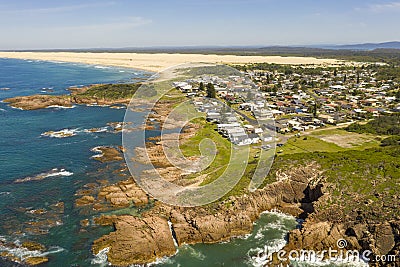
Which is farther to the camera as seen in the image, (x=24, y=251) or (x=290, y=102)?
(x=290, y=102)

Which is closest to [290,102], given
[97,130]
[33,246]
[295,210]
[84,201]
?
[97,130]

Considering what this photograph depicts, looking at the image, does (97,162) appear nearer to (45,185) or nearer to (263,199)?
(45,185)

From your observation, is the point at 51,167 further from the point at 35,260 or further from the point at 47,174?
the point at 35,260

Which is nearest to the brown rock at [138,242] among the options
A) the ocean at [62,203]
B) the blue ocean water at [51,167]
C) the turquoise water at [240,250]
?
the ocean at [62,203]

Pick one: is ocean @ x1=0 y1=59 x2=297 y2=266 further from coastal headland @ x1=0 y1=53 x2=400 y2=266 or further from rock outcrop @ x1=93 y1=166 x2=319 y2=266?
coastal headland @ x1=0 y1=53 x2=400 y2=266

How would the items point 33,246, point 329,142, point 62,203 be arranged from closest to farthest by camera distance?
point 33,246 < point 62,203 < point 329,142

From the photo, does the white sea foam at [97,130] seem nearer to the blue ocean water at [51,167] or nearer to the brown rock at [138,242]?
the blue ocean water at [51,167]

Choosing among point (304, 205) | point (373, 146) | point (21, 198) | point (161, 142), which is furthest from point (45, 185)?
point (373, 146)

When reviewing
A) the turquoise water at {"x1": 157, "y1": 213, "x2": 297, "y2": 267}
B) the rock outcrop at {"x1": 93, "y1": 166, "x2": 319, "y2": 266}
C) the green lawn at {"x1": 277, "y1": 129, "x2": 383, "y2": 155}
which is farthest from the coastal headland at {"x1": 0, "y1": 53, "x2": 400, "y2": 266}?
the green lawn at {"x1": 277, "y1": 129, "x2": 383, "y2": 155}
